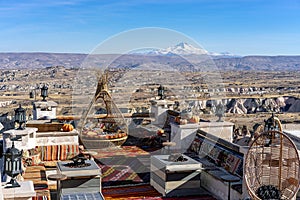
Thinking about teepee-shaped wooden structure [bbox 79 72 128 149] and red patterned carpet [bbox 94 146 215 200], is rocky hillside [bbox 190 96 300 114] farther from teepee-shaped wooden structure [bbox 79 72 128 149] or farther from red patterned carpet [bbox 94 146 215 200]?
red patterned carpet [bbox 94 146 215 200]

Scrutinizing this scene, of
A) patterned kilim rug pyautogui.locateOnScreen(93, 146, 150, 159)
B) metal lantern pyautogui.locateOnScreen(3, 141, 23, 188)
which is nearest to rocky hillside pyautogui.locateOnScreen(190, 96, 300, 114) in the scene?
patterned kilim rug pyautogui.locateOnScreen(93, 146, 150, 159)

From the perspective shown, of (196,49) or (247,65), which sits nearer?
(196,49)

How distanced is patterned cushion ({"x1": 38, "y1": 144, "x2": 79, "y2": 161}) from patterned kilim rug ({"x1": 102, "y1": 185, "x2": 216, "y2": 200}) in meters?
1.81

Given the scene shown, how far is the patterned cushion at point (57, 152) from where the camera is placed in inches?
434

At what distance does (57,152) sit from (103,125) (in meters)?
2.94

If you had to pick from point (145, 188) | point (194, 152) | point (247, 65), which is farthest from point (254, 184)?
point (247, 65)

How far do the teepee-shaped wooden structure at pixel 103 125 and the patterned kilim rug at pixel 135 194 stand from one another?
9.84 feet

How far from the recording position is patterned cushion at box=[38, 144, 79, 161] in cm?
1103

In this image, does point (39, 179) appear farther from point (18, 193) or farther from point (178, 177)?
point (18, 193)

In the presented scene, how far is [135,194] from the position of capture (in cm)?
948

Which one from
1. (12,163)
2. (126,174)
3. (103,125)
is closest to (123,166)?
(126,174)

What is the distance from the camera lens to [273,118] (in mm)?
8086

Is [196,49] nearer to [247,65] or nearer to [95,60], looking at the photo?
[95,60]

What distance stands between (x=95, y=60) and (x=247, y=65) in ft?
543
